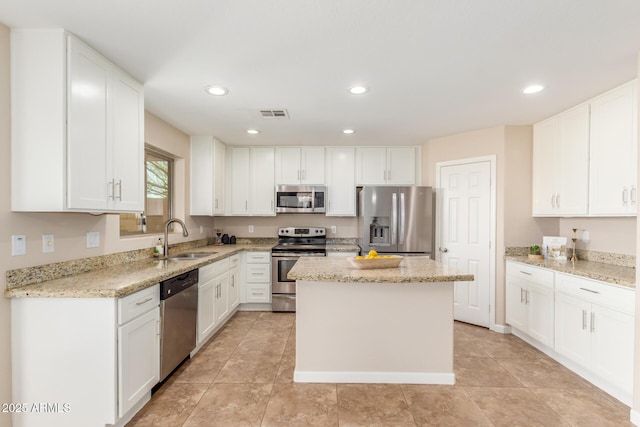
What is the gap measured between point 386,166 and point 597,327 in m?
2.90

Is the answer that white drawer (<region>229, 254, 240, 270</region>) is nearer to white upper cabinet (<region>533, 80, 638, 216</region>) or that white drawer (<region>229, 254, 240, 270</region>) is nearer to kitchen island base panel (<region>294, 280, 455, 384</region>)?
kitchen island base panel (<region>294, 280, 455, 384</region>)

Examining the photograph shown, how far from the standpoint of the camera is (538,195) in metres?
3.42

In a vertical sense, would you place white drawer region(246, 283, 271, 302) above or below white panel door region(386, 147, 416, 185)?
below

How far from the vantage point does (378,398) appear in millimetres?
2227

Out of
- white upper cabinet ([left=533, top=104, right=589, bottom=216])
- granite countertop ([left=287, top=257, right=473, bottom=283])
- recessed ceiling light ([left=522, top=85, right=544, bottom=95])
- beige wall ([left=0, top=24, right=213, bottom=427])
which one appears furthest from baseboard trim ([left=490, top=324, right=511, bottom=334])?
beige wall ([left=0, top=24, right=213, bottom=427])

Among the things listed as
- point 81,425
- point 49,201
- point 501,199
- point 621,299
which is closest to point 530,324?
point 621,299

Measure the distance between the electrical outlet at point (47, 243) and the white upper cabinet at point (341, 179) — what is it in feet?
10.4

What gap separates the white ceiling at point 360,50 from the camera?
158 centimetres

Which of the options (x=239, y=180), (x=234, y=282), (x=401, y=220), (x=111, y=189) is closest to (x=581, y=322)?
(x=401, y=220)

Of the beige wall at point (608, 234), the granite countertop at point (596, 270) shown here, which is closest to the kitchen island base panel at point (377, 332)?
the granite countertop at point (596, 270)

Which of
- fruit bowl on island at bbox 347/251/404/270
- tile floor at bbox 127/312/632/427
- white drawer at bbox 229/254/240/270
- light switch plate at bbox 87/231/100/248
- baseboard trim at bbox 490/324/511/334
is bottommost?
tile floor at bbox 127/312/632/427

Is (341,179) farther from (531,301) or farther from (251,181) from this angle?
(531,301)

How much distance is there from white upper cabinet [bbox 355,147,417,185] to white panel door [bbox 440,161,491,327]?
0.56m

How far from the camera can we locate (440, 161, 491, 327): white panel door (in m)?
3.67
